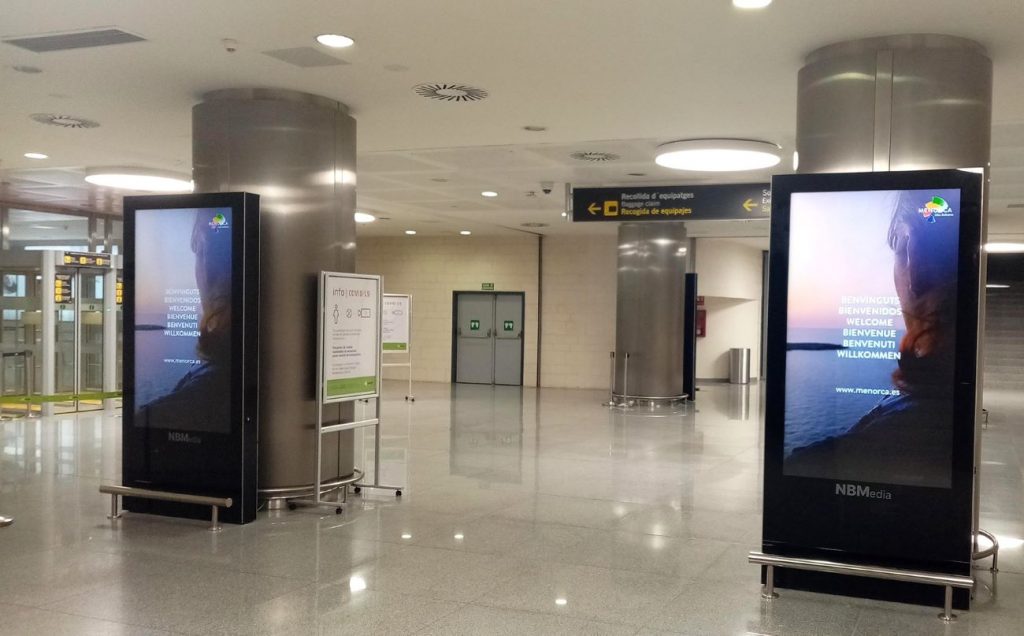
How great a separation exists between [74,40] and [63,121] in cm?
322

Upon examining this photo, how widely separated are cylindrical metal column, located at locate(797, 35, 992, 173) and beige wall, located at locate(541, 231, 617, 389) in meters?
16.6

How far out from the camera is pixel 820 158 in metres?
5.95

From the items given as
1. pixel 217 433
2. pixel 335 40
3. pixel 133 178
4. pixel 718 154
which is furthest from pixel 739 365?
pixel 335 40

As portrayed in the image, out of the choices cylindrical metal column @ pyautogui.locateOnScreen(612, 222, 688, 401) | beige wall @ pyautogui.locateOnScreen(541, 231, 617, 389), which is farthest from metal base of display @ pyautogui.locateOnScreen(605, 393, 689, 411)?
beige wall @ pyautogui.locateOnScreen(541, 231, 617, 389)

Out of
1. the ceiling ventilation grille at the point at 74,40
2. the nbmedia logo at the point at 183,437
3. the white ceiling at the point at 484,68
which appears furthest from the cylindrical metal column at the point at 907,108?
the nbmedia logo at the point at 183,437

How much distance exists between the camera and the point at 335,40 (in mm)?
6281

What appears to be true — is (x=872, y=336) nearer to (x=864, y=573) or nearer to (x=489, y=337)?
(x=864, y=573)

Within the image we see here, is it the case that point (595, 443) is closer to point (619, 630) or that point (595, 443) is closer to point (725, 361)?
point (619, 630)

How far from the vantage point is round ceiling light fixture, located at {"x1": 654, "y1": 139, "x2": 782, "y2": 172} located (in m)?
10.2

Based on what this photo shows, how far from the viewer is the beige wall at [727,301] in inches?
930

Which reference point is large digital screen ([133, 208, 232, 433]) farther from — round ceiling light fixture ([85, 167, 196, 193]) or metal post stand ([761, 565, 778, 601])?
round ceiling light fixture ([85, 167, 196, 193])

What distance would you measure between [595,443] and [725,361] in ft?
46.0

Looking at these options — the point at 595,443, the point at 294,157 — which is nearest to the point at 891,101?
the point at 294,157

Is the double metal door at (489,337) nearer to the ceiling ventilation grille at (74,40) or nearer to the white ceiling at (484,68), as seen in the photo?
the white ceiling at (484,68)
